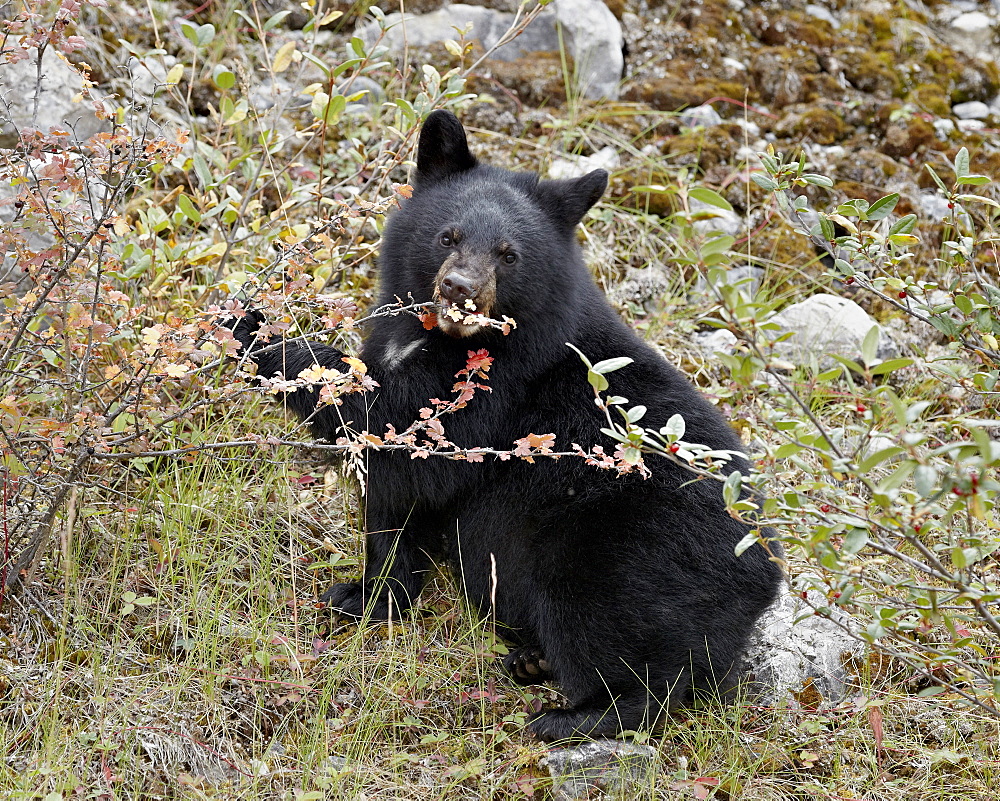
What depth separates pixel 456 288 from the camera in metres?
3.46

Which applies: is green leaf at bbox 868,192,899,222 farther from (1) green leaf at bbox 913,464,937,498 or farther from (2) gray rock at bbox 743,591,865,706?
(2) gray rock at bbox 743,591,865,706

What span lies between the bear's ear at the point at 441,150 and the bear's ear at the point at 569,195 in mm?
351

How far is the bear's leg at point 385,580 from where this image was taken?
3.91 m

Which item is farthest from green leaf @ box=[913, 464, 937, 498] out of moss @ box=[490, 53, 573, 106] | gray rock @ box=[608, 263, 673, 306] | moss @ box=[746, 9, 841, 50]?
moss @ box=[746, 9, 841, 50]

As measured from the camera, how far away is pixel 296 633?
3645 millimetres

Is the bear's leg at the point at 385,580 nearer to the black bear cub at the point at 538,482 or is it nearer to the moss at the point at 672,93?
the black bear cub at the point at 538,482

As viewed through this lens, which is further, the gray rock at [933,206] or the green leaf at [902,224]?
the gray rock at [933,206]

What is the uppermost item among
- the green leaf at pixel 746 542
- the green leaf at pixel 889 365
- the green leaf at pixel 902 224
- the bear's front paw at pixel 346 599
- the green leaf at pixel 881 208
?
the green leaf at pixel 881 208

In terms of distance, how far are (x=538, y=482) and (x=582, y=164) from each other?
9.18 ft

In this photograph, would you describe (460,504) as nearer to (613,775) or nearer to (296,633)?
(296,633)

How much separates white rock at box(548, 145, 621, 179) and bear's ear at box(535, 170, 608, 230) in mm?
1760

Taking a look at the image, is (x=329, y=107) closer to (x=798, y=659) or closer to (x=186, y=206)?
(x=186, y=206)

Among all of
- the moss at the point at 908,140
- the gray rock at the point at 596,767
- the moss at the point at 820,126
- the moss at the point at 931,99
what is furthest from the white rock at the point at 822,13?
the gray rock at the point at 596,767

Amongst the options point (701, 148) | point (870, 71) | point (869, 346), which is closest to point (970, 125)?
point (870, 71)
